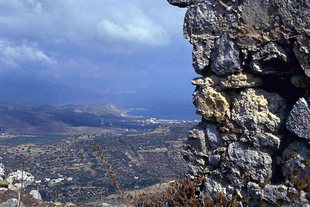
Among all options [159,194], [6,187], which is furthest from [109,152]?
[159,194]

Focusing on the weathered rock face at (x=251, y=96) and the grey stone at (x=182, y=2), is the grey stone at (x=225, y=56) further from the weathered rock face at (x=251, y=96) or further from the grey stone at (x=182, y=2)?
the grey stone at (x=182, y=2)

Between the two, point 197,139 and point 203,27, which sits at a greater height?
point 203,27

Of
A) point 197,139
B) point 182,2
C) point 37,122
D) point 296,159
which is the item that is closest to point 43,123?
point 37,122

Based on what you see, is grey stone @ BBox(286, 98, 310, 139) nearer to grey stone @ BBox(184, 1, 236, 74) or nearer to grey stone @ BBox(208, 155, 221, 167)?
grey stone @ BBox(208, 155, 221, 167)

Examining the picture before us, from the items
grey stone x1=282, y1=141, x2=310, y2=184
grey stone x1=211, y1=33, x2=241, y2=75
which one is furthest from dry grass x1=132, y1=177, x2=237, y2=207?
grey stone x1=211, y1=33, x2=241, y2=75

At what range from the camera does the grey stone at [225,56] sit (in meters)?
7.66

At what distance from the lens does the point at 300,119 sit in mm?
6938

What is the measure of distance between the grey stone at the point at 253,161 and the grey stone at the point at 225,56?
129 cm

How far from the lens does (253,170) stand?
7473mm

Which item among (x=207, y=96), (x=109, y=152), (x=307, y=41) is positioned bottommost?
(x=109, y=152)

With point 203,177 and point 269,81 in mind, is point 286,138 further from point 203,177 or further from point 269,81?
point 203,177

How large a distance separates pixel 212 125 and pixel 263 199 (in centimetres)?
160

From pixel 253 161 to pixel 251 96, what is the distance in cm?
109

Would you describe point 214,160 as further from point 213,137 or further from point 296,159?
point 296,159
